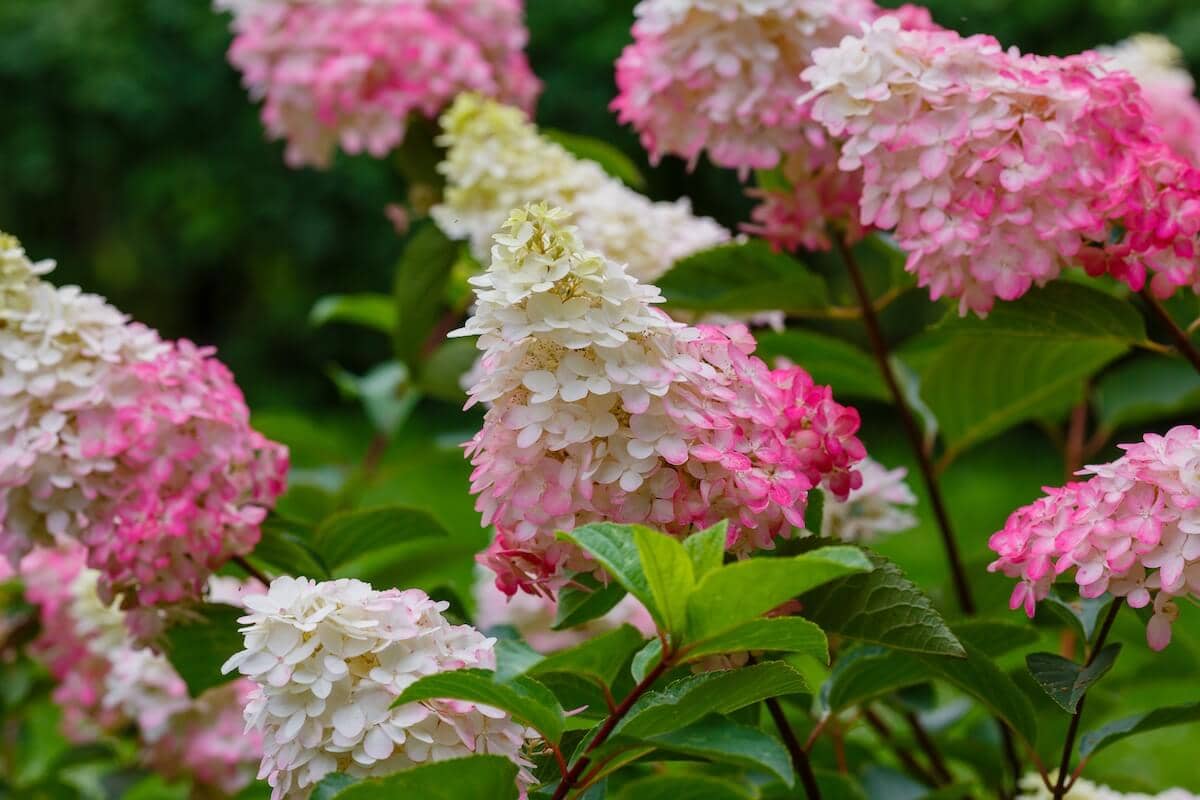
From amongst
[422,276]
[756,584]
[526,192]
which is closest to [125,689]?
[422,276]

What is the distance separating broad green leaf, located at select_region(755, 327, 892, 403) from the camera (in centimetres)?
131

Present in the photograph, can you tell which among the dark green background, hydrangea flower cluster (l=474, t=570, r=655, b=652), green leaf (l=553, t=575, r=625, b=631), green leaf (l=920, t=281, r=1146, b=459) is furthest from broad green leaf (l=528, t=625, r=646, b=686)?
the dark green background

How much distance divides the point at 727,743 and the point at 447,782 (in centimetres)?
13

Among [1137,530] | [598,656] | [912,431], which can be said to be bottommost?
[912,431]

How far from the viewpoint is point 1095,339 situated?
3.39 ft

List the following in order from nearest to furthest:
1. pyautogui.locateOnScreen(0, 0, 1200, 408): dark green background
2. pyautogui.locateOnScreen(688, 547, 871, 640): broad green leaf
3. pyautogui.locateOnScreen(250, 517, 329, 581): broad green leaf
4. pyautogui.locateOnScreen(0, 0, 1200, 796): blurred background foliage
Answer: pyautogui.locateOnScreen(688, 547, 871, 640): broad green leaf
pyautogui.locateOnScreen(250, 517, 329, 581): broad green leaf
pyautogui.locateOnScreen(0, 0, 1200, 796): blurred background foliage
pyautogui.locateOnScreen(0, 0, 1200, 408): dark green background

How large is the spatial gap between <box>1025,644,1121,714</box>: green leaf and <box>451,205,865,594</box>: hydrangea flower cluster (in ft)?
0.55

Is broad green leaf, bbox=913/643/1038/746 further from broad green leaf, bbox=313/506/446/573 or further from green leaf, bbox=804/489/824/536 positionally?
broad green leaf, bbox=313/506/446/573

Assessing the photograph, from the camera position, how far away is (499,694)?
2.25 feet

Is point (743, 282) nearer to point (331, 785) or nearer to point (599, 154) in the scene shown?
point (599, 154)

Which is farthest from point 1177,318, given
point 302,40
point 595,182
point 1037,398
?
point 302,40

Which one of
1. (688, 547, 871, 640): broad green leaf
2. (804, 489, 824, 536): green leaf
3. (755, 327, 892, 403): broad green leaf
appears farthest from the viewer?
(755, 327, 892, 403): broad green leaf

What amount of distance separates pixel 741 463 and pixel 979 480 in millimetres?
4588

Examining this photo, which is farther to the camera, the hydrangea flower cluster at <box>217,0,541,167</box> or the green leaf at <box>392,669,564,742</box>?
the hydrangea flower cluster at <box>217,0,541,167</box>
